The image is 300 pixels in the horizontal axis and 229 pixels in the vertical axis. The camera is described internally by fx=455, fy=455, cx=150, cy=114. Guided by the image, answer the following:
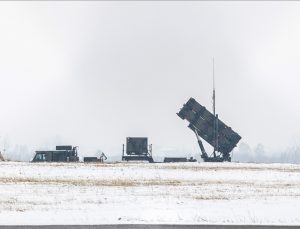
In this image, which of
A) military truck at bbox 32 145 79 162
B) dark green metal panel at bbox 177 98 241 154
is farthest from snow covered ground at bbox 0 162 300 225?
military truck at bbox 32 145 79 162

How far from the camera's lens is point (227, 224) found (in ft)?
40.3

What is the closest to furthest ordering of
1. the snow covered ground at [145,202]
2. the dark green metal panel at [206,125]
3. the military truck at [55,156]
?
the snow covered ground at [145,202]
the dark green metal panel at [206,125]
the military truck at [55,156]

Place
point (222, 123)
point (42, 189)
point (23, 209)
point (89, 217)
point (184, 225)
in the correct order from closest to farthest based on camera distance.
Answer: point (184, 225) → point (89, 217) → point (23, 209) → point (42, 189) → point (222, 123)

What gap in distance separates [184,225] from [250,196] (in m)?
7.91

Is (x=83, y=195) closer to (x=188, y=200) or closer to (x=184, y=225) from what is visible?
(x=188, y=200)

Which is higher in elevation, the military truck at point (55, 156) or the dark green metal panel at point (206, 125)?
the dark green metal panel at point (206, 125)

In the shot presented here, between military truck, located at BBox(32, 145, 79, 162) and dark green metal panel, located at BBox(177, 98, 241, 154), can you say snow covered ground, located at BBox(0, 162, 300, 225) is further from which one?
military truck, located at BBox(32, 145, 79, 162)

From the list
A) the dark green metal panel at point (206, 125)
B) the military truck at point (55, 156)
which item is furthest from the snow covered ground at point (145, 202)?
the military truck at point (55, 156)

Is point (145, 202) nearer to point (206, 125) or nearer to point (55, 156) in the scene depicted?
point (206, 125)

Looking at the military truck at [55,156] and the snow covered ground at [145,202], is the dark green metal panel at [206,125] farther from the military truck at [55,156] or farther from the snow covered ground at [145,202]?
the snow covered ground at [145,202]

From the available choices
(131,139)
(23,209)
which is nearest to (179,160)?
(131,139)

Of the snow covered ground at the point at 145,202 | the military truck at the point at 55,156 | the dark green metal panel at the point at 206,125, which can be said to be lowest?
the snow covered ground at the point at 145,202

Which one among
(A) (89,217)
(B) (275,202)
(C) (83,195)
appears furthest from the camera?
(C) (83,195)

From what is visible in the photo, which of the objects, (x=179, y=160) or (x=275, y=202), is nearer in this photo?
(x=275, y=202)
